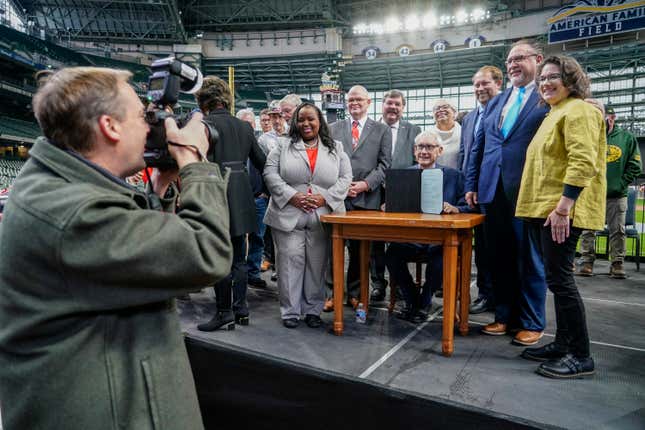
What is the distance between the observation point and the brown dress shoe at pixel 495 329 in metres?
2.64

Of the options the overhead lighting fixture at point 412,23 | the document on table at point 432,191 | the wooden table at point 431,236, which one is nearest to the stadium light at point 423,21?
the overhead lighting fixture at point 412,23

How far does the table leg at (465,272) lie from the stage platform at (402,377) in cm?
10

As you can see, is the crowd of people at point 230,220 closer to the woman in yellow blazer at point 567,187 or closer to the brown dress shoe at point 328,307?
the woman in yellow blazer at point 567,187

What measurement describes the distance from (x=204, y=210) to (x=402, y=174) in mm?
2011

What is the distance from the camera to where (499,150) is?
2.55 m

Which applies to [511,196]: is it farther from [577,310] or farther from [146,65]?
[146,65]

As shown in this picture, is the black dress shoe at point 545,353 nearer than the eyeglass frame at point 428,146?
Yes

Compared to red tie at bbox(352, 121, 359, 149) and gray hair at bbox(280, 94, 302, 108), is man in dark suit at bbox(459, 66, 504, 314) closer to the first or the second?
red tie at bbox(352, 121, 359, 149)

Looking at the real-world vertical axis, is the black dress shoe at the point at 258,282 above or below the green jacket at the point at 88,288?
below

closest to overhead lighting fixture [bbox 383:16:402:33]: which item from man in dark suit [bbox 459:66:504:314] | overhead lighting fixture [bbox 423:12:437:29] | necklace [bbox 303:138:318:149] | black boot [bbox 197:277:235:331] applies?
overhead lighting fixture [bbox 423:12:437:29]

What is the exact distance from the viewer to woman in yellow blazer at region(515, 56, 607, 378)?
75.0 inches

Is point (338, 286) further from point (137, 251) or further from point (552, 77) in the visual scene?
point (137, 251)

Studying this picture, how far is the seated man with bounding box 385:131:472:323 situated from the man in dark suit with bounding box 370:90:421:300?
1.83 feet

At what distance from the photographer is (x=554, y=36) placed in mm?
17203
